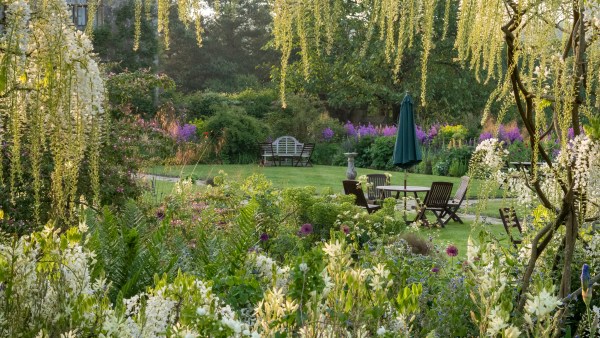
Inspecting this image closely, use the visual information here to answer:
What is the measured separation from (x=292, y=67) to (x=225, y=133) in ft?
18.2

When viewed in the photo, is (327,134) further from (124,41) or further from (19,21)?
(19,21)

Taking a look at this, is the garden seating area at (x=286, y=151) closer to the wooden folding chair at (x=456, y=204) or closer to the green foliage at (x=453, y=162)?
the green foliage at (x=453, y=162)

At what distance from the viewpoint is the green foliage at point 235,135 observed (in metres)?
18.8

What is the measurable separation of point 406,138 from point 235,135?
8623mm

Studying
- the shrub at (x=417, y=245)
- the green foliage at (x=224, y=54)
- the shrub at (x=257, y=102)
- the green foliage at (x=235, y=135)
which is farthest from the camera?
the green foliage at (x=224, y=54)

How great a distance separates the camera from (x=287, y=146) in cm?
1923

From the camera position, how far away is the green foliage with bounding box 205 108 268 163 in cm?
1883

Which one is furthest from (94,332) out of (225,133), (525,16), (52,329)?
(225,133)

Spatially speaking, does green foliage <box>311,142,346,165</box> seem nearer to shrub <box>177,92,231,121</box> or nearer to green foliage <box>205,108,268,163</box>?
green foliage <box>205,108,268,163</box>

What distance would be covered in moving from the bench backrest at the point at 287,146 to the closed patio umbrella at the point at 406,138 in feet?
27.4

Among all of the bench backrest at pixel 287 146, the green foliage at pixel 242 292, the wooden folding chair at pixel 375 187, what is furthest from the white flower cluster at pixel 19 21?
the bench backrest at pixel 287 146

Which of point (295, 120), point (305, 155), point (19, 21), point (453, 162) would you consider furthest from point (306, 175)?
point (19, 21)

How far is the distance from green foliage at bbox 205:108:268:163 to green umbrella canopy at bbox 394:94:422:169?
27.3ft

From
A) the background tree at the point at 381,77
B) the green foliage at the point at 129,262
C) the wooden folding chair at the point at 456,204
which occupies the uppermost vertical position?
the background tree at the point at 381,77
